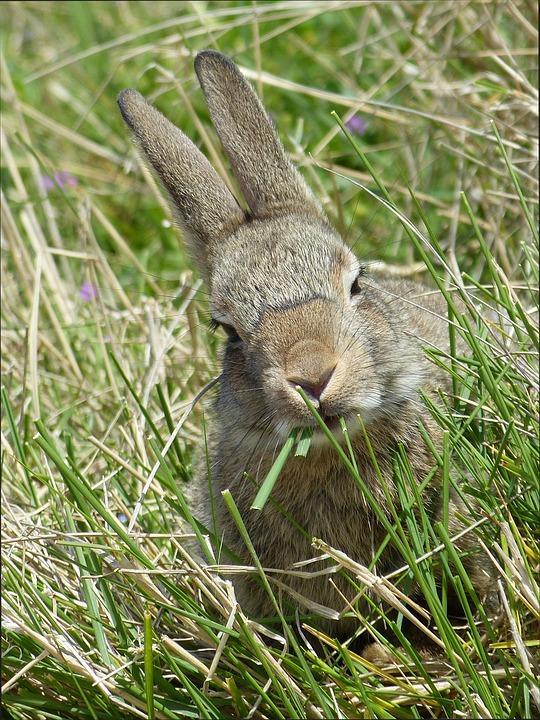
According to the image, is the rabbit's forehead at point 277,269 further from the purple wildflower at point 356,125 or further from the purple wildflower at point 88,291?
the purple wildflower at point 356,125

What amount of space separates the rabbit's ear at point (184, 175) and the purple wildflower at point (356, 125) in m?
2.30

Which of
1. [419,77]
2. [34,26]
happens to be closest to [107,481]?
[419,77]

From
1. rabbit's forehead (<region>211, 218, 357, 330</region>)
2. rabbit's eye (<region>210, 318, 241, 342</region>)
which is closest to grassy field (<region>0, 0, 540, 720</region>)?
rabbit's forehead (<region>211, 218, 357, 330</region>)

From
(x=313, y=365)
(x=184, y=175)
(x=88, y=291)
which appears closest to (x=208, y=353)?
(x=88, y=291)

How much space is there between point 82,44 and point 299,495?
186 inches

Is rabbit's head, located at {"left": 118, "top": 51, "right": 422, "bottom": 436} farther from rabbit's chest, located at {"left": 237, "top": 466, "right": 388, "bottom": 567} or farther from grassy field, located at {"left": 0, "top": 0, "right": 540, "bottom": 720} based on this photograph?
rabbit's chest, located at {"left": 237, "top": 466, "right": 388, "bottom": 567}

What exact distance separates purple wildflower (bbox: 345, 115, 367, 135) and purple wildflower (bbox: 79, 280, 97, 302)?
171cm

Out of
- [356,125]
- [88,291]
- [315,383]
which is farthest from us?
[356,125]

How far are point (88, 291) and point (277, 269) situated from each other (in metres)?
2.34

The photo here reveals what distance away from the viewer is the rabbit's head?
3178mm

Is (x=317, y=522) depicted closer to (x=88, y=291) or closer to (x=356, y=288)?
(x=356, y=288)

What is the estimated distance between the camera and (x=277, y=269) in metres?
3.52

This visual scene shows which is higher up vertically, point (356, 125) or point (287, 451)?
point (356, 125)

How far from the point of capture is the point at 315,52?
664 centimetres
